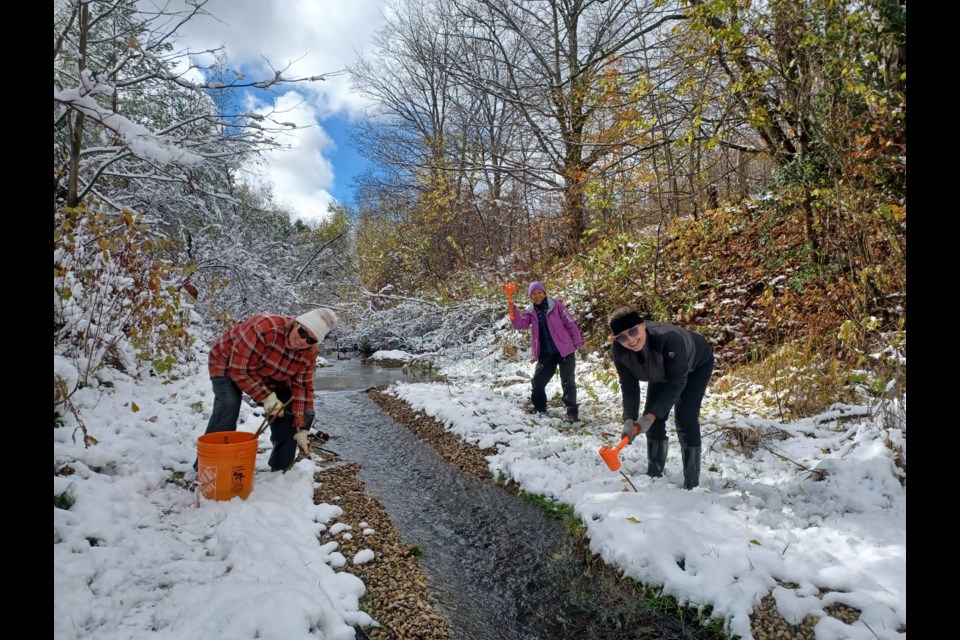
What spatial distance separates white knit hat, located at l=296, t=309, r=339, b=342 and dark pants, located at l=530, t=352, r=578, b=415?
3225 millimetres

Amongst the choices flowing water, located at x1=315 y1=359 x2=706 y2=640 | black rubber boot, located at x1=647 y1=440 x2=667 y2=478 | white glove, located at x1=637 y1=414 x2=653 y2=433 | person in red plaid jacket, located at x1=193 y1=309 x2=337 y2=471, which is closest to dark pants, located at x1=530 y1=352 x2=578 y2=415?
flowing water, located at x1=315 y1=359 x2=706 y2=640

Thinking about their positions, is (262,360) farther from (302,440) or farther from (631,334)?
(631,334)

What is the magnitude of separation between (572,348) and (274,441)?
3.67m

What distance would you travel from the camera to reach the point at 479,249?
16.8 metres

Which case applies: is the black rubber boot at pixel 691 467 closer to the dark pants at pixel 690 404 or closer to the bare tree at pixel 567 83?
the dark pants at pixel 690 404

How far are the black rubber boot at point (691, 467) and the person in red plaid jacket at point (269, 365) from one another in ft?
10.5

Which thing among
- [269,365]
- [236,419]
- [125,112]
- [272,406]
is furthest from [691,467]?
[125,112]

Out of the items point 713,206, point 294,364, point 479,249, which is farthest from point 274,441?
point 479,249

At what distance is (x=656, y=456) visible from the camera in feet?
13.8

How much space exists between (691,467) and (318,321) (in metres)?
3.35

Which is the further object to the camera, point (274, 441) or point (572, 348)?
point (572, 348)

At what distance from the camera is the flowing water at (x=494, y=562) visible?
2893mm


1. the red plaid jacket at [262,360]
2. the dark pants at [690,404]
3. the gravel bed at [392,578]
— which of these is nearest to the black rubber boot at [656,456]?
the dark pants at [690,404]
